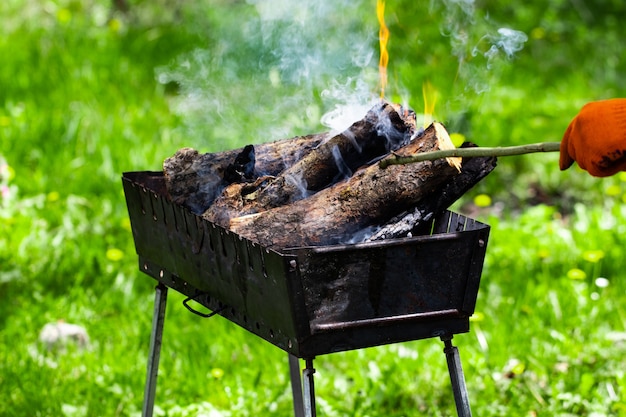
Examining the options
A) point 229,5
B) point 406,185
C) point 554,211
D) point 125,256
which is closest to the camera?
point 406,185

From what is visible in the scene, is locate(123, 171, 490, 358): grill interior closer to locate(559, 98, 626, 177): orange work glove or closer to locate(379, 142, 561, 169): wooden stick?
locate(379, 142, 561, 169): wooden stick

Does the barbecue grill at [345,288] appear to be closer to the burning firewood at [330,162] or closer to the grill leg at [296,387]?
the burning firewood at [330,162]

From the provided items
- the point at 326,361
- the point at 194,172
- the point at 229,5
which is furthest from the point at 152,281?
the point at 229,5

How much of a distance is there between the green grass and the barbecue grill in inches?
34.8

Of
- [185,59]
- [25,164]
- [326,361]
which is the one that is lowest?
[326,361]

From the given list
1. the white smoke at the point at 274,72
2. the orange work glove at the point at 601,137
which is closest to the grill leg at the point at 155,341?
the white smoke at the point at 274,72

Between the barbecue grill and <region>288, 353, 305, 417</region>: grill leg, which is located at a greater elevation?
the barbecue grill

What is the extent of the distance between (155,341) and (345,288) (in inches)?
37.5

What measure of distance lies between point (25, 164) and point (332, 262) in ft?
11.1

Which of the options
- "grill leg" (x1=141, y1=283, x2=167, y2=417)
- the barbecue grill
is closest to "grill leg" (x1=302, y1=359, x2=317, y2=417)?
the barbecue grill

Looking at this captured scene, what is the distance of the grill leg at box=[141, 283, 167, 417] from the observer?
2924 millimetres

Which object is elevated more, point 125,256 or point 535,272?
point 125,256

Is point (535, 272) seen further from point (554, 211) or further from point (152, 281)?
point (152, 281)

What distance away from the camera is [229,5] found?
707 centimetres
